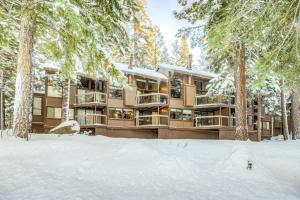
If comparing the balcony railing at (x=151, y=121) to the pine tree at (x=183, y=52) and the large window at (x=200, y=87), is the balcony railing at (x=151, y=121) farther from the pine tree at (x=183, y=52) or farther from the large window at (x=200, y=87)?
the pine tree at (x=183, y=52)

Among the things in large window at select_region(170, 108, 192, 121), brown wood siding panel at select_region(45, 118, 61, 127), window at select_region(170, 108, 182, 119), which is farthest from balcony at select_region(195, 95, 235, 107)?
brown wood siding panel at select_region(45, 118, 61, 127)

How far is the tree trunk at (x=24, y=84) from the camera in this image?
10.4 m

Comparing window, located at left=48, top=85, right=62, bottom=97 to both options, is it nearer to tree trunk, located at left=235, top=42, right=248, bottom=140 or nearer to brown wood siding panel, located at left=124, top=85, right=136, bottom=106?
brown wood siding panel, located at left=124, top=85, right=136, bottom=106

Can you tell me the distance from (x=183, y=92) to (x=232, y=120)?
5987 millimetres

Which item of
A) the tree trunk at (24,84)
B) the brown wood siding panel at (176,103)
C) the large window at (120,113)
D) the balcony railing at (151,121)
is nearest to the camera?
the tree trunk at (24,84)

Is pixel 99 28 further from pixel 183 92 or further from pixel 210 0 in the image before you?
pixel 183 92

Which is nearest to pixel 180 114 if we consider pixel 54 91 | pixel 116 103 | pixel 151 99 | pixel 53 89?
pixel 151 99

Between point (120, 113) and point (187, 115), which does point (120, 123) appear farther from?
point (187, 115)

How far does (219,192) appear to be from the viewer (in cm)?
619

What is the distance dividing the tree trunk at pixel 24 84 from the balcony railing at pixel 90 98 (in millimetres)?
18438

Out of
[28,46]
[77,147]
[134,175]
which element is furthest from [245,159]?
[28,46]

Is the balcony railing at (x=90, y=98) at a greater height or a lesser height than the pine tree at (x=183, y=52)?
lesser

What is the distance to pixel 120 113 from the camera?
30938 millimetres

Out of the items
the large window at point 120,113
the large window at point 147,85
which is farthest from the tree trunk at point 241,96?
the large window at point 147,85
